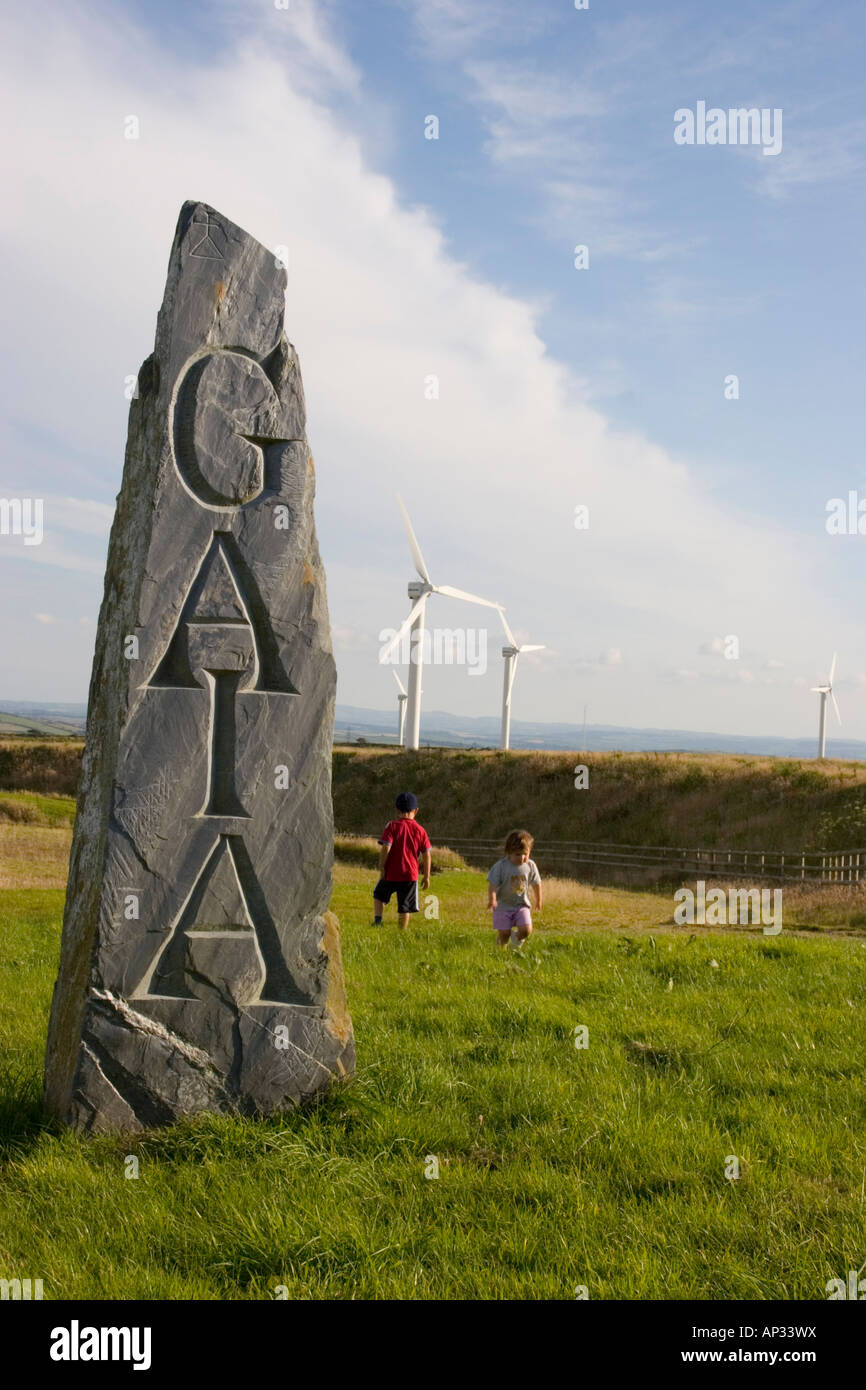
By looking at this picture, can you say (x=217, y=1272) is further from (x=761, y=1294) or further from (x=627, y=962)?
(x=627, y=962)

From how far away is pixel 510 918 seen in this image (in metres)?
11.1

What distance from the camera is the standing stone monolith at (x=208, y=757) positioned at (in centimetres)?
576

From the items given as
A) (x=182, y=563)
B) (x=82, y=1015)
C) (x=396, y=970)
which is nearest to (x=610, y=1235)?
(x=82, y=1015)

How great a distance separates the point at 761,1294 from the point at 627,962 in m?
5.90

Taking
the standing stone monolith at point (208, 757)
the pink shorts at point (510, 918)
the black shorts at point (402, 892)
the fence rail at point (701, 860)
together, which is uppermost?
the standing stone monolith at point (208, 757)

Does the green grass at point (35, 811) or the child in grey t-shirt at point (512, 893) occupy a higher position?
the child in grey t-shirt at point (512, 893)

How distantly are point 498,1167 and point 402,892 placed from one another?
26.3ft

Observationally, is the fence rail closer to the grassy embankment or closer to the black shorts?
the grassy embankment

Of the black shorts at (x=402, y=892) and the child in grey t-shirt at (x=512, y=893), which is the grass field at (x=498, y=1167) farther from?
the black shorts at (x=402, y=892)

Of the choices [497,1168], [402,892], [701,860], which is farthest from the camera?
[701,860]

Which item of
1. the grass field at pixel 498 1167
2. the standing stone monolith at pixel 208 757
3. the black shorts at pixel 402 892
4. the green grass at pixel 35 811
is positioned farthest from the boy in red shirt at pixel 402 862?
the green grass at pixel 35 811

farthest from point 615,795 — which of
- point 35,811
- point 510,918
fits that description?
point 510,918

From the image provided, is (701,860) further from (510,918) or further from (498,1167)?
(498,1167)

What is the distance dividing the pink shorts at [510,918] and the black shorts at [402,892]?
211 cm
